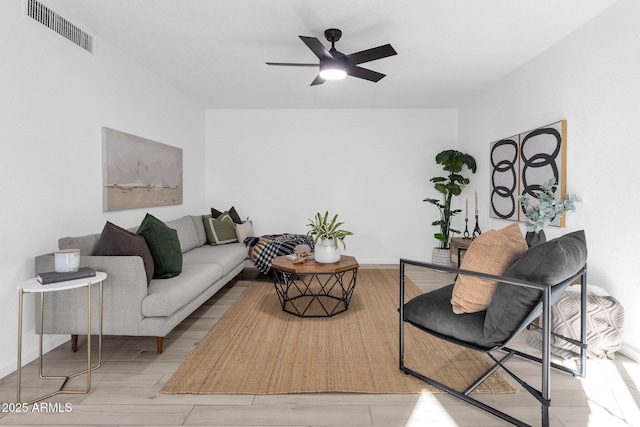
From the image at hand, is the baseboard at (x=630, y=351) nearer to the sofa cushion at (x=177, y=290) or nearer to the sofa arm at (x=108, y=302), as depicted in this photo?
the sofa cushion at (x=177, y=290)

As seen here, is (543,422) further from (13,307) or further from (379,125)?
(379,125)

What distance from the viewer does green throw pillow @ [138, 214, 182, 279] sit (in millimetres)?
2652

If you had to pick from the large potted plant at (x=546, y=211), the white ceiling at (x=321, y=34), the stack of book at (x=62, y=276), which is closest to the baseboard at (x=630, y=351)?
the large potted plant at (x=546, y=211)

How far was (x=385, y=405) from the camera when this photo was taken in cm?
185

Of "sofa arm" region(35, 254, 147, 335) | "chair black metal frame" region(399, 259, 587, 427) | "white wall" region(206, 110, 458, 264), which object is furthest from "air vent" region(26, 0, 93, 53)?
"chair black metal frame" region(399, 259, 587, 427)

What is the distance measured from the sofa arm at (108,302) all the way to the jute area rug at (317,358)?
20.1 inches

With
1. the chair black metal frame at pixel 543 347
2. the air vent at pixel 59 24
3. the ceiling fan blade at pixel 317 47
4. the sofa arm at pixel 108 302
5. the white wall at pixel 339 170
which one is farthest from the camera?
the white wall at pixel 339 170

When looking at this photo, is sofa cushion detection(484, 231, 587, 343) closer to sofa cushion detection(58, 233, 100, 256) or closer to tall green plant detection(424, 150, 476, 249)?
sofa cushion detection(58, 233, 100, 256)

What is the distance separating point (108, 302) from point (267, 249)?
2.28 meters

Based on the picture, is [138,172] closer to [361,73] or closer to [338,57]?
[338,57]

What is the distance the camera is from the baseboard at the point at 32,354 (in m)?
2.16

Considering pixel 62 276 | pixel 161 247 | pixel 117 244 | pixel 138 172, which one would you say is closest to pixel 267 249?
pixel 138 172

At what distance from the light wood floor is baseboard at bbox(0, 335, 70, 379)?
52mm

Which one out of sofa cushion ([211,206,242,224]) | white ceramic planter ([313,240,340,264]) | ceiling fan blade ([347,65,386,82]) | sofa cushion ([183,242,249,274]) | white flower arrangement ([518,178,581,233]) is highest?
ceiling fan blade ([347,65,386,82])
